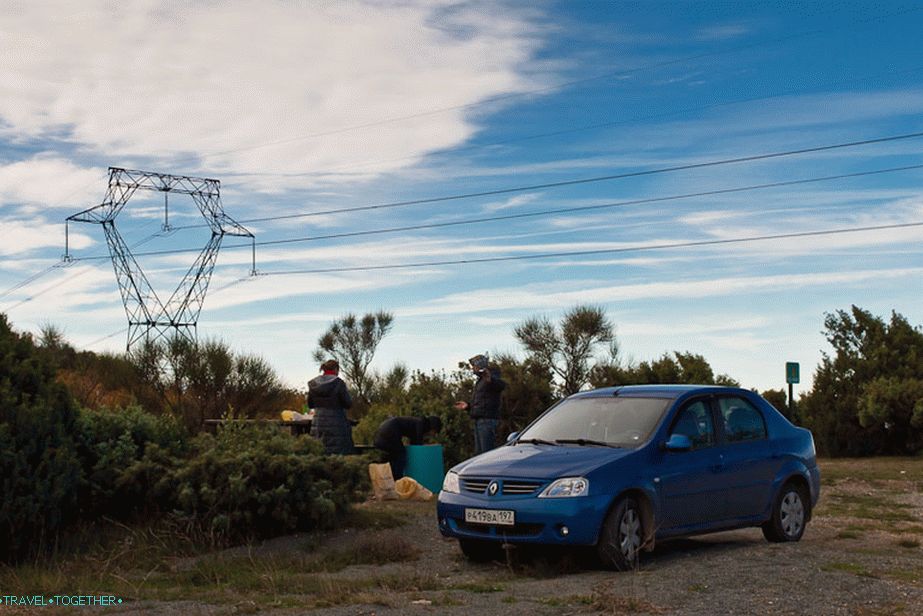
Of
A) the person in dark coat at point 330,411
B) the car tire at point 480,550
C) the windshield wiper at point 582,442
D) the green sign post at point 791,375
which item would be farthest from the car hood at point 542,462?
the green sign post at point 791,375

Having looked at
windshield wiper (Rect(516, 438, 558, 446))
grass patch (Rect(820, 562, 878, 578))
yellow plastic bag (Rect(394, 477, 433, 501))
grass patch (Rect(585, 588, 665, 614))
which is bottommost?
grass patch (Rect(820, 562, 878, 578))

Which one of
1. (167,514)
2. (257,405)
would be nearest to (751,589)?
(167,514)

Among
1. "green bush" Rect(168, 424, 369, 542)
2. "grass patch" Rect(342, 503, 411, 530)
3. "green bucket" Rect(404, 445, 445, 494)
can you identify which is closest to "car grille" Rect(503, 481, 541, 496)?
"green bush" Rect(168, 424, 369, 542)

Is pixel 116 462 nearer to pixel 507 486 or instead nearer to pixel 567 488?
pixel 507 486

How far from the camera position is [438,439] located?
791 inches

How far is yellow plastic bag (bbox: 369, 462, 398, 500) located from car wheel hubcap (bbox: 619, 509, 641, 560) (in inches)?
237

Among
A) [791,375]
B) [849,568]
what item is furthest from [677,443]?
[791,375]

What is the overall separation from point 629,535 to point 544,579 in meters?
0.90

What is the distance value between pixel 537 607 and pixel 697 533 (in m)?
3.35

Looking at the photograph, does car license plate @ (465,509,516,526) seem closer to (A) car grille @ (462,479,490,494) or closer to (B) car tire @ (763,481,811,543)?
(A) car grille @ (462,479,490,494)

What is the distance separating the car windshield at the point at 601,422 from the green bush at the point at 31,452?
15.3ft

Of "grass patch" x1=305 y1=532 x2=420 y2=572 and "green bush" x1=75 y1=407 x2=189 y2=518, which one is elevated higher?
"green bush" x1=75 y1=407 x2=189 y2=518

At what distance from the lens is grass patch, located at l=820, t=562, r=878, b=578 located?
9.94 m

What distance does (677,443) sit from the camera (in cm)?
1087
